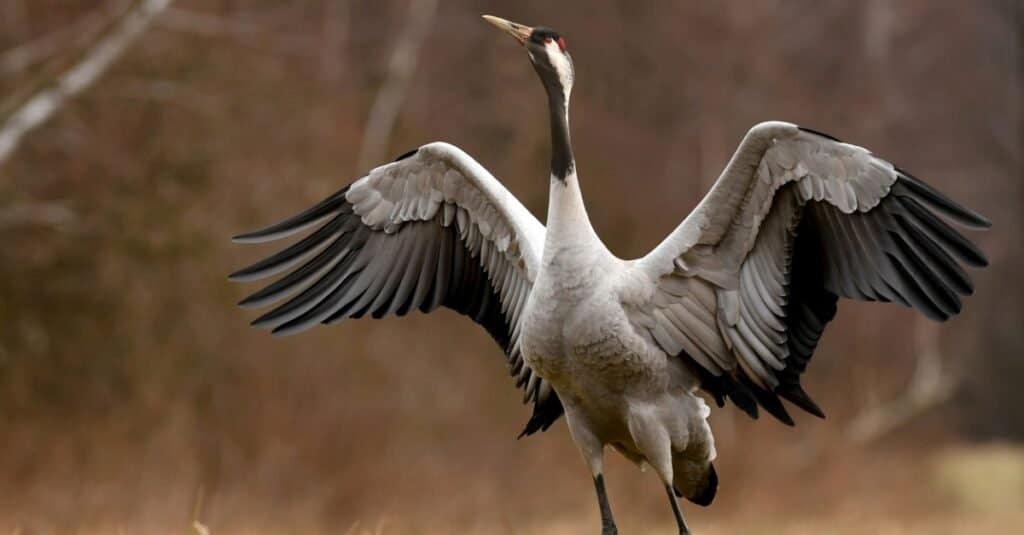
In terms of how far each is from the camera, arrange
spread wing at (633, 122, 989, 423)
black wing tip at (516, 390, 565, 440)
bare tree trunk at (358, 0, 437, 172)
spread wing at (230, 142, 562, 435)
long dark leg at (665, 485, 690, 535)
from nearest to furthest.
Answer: spread wing at (633, 122, 989, 423), long dark leg at (665, 485, 690, 535), spread wing at (230, 142, 562, 435), black wing tip at (516, 390, 565, 440), bare tree trunk at (358, 0, 437, 172)

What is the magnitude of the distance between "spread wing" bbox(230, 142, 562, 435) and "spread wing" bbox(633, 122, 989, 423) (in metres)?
0.73

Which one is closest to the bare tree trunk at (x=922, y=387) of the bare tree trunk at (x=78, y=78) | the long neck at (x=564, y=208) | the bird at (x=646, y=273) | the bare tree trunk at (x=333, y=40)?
the bare tree trunk at (x=333, y=40)

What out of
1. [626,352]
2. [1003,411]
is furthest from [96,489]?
[1003,411]

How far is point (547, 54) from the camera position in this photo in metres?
6.45

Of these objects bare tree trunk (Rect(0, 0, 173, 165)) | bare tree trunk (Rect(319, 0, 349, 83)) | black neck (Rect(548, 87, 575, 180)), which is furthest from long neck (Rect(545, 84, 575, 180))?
bare tree trunk (Rect(319, 0, 349, 83))

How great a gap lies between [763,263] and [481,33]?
10982mm

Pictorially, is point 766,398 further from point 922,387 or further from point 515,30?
point 922,387

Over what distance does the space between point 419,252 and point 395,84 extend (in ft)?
32.5

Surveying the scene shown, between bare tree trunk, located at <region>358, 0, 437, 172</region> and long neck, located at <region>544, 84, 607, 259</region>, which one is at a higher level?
long neck, located at <region>544, 84, 607, 259</region>

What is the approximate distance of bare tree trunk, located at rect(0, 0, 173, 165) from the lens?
44.9 ft

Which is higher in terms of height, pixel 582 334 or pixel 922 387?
pixel 582 334

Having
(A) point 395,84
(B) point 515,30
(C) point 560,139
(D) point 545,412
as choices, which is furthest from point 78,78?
(C) point 560,139

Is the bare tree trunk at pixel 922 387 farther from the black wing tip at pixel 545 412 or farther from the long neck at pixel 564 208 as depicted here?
the long neck at pixel 564 208

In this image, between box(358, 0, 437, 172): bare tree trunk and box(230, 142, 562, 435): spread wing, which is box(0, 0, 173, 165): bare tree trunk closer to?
box(358, 0, 437, 172): bare tree trunk
